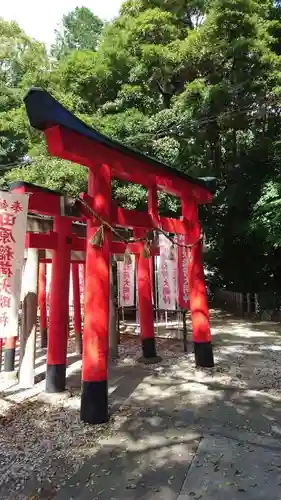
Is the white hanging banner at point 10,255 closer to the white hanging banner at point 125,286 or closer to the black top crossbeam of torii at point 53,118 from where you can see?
the black top crossbeam of torii at point 53,118

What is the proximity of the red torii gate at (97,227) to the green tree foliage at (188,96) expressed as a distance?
5286 mm

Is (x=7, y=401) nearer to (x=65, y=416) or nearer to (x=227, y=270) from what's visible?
(x=65, y=416)

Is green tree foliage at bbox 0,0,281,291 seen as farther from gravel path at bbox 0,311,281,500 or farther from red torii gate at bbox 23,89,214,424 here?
gravel path at bbox 0,311,281,500

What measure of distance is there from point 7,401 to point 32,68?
13.4 m

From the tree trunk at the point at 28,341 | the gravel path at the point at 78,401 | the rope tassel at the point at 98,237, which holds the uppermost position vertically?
the rope tassel at the point at 98,237

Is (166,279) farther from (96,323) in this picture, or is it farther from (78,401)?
(96,323)

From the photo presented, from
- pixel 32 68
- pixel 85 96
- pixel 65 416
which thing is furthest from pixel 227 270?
pixel 65 416

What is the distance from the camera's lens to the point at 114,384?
21.7 ft

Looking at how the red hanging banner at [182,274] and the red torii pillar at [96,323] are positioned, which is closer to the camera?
the red torii pillar at [96,323]

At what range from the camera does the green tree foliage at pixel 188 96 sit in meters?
12.7

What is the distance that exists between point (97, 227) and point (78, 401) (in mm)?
2635

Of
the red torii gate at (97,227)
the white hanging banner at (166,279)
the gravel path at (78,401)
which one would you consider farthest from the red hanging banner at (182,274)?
the gravel path at (78,401)

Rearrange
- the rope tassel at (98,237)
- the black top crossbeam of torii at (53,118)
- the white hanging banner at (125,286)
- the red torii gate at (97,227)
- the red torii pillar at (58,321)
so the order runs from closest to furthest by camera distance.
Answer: the black top crossbeam of torii at (53,118) → the red torii gate at (97,227) → the rope tassel at (98,237) → the red torii pillar at (58,321) → the white hanging banner at (125,286)

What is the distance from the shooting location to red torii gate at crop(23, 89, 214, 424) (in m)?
4.58
